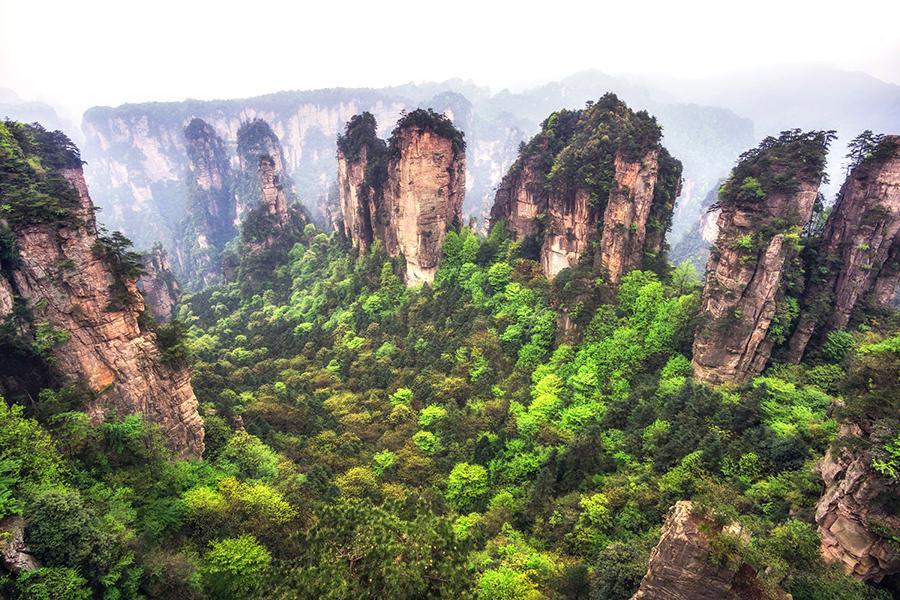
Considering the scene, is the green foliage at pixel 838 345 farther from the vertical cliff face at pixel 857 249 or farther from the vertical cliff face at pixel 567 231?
the vertical cliff face at pixel 567 231

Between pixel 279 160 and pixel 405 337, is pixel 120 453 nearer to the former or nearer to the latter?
pixel 405 337

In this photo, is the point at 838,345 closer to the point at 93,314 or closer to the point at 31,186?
the point at 93,314

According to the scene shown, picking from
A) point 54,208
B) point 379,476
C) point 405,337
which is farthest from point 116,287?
point 405,337

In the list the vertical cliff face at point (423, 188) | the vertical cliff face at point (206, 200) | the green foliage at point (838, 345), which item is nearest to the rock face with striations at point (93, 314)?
the vertical cliff face at point (423, 188)

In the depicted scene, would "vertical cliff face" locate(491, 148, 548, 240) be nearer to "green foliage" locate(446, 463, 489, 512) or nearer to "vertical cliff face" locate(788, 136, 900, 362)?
"vertical cliff face" locate(788, 136, 900, 362)

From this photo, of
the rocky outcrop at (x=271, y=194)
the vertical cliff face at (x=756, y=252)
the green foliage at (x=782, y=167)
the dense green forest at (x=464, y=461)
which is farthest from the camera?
the rocky outcrop at (x=271, y=194)

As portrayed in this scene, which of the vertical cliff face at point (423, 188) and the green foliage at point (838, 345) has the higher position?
the vertical cliff face at point (423, 188)
